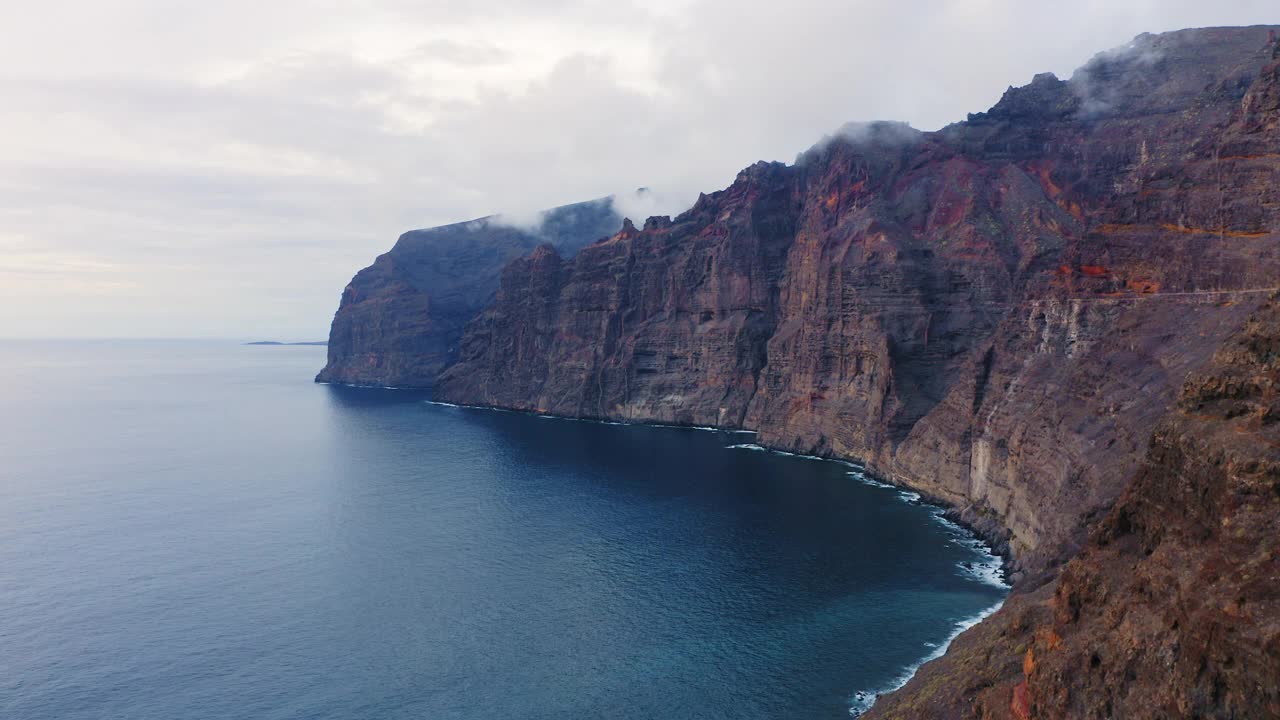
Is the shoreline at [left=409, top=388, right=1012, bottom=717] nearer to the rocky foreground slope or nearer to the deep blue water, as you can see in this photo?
the deep blue water

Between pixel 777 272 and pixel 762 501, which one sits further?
pixel 777 272

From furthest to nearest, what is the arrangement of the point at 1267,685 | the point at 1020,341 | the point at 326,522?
the point at 326,522, the point at 1020,341, the point at 1267,685

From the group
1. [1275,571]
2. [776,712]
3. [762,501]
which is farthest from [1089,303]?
[1275,571]

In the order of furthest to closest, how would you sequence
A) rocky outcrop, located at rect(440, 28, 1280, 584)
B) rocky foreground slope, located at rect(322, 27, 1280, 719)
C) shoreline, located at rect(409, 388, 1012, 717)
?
1. rocky outcrop, located at rect(440, 28, 1280, 584)
2. shoreline, located at rect(409, 388, 1012, 717)
3. rocky foreground slope, located at rect(322, 27, 1280, 719)

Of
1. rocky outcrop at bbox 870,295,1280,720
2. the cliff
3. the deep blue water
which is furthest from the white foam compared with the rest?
rocky outcrop at bbox 870,295,1280,720

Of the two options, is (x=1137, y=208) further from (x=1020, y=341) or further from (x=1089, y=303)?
(x=1020, y=341)
